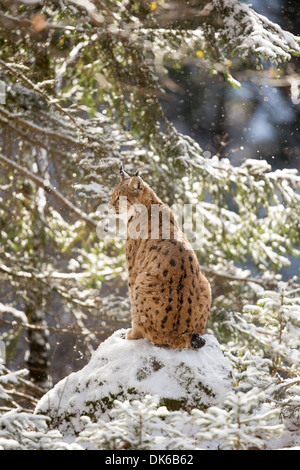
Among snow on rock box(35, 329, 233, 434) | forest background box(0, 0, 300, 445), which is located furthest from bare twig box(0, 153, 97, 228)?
snow on rock box(35, 329, 233, 434)

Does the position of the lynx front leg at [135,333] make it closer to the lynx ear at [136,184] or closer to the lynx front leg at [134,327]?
the lynx front leg at [134,327]

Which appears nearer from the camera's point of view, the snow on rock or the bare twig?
the snow on rock

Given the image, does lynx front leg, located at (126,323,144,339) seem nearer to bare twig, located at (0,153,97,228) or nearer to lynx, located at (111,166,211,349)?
lynx, located at (111,166,211,349)

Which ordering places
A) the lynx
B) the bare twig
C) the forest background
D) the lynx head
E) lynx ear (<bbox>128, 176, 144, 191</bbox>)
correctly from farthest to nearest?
1. the bare twig
2. the forest background
3. the lynx head
4. lynx ear (<bbox>128, 176, 144, 191</bbox>)
5. the lynx

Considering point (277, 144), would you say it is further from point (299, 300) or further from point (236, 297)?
point (299, 300)

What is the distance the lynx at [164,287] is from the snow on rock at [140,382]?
0.15m

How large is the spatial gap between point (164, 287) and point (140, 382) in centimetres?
78

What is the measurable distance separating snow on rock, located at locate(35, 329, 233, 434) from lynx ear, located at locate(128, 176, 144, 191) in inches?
52.8

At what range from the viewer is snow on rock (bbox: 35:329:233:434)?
396cm

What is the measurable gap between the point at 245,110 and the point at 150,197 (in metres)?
11.5

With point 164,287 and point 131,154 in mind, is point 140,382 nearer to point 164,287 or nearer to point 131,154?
point 164,287

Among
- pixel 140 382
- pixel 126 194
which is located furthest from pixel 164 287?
pixel 126 194

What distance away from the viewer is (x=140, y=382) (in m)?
3.98
